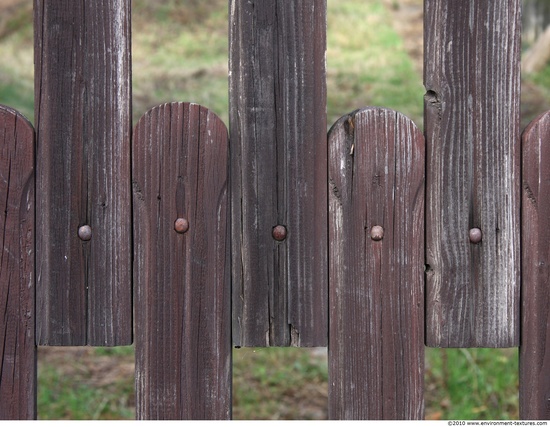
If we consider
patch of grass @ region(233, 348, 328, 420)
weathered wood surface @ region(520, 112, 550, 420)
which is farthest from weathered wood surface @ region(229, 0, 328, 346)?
patch of grass @ region(233, 348, 328, 420)

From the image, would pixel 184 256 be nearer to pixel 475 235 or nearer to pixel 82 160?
pixel 82 160

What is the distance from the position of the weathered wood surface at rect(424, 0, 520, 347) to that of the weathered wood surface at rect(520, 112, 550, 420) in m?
0.02

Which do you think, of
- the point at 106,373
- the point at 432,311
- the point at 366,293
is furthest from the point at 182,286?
the point at 106,373

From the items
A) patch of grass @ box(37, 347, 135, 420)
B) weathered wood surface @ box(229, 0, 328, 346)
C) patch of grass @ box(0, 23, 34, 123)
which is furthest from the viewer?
patch of grass @ box(0, 23, 34, 123)

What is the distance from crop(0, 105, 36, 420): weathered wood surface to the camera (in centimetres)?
165

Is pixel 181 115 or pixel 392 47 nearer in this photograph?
pixel 181 115

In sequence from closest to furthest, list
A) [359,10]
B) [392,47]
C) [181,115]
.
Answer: [181,115]
[392,47]
[359,10]

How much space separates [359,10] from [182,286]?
12237mm

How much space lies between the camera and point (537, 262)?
1645 mm

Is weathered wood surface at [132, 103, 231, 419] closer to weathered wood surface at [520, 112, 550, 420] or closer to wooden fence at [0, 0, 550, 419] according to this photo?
wooden fence at [0, 0, 550, 419]

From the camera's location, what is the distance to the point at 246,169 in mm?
1645

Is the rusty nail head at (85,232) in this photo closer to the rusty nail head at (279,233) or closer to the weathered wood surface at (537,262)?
the rusty nail head at (279,233)

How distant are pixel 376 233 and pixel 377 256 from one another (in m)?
0.05

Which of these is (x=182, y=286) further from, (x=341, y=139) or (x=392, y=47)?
(x=392, y=47)
